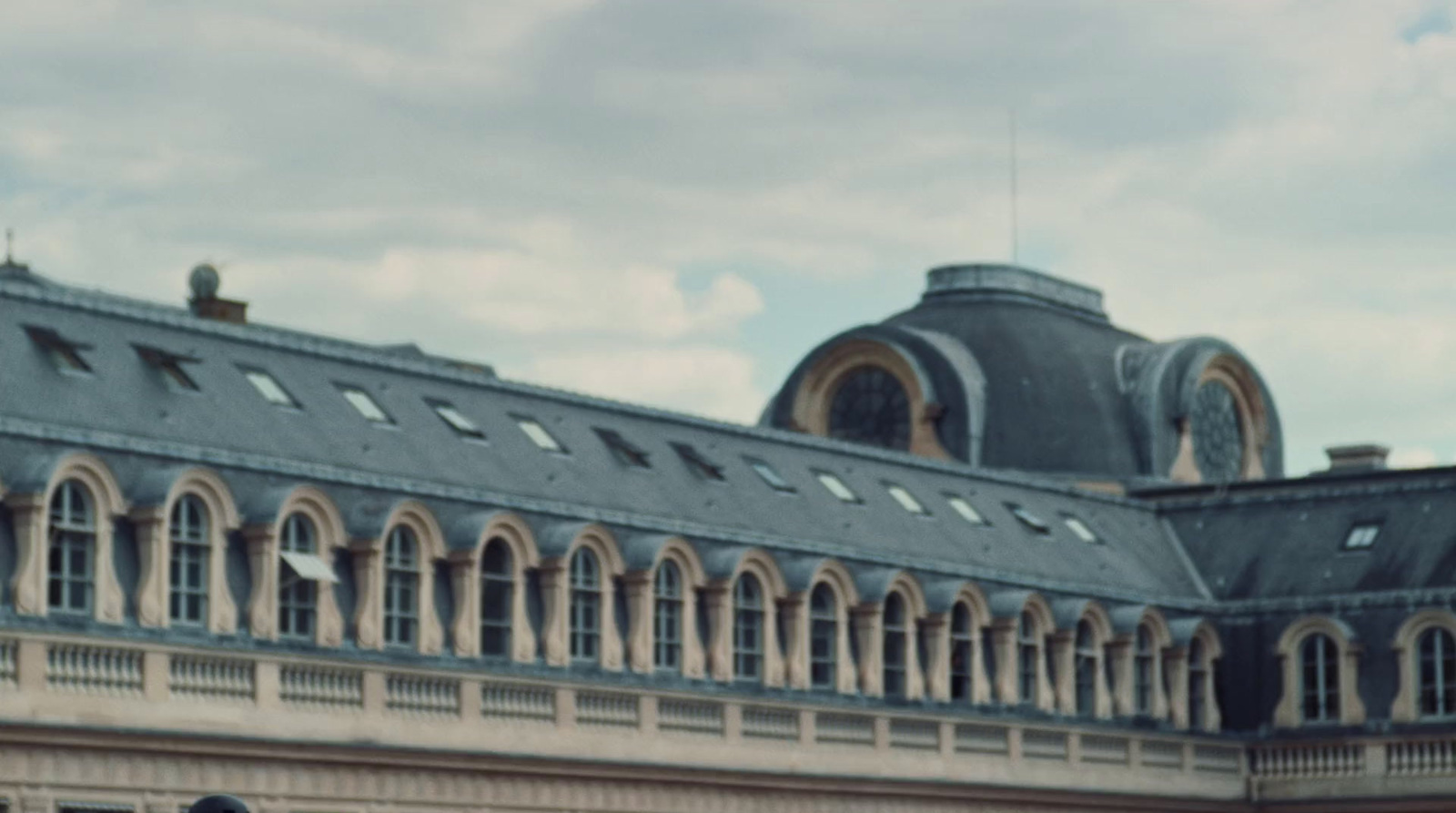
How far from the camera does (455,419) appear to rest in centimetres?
6009

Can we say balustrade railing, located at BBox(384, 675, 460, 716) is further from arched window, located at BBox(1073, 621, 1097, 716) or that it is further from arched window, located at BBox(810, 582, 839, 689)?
arched window, located at BBox(1073, 621, 1097, 716)

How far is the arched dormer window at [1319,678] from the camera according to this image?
7306 cm

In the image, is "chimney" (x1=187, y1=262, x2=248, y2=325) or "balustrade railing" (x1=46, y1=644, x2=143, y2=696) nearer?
"balustrade railing" (x1=46, y1=644, x2=143, y2=696)

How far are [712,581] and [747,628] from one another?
4.25ft

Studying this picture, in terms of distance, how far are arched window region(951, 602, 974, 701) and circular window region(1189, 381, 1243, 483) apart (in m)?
18.6

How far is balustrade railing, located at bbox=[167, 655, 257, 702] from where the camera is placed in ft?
166

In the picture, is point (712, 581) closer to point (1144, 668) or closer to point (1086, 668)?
point (1086, 668)

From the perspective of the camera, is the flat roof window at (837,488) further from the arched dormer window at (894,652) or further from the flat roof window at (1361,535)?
the flat roof window at (1361,535)

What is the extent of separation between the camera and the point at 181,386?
54.2 m

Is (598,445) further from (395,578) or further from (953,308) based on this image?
(953,308)

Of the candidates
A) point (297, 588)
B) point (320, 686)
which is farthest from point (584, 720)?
point (297, 588)

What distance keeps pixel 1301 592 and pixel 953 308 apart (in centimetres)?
1423

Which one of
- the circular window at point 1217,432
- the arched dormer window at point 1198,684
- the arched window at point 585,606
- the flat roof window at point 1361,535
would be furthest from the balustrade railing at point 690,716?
the circular window at point 1217,432

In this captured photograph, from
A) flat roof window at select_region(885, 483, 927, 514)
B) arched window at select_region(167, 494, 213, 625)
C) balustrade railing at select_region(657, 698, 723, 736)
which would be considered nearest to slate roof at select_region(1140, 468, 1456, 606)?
flat roof window at select_region(885, 483, 927, 514)
